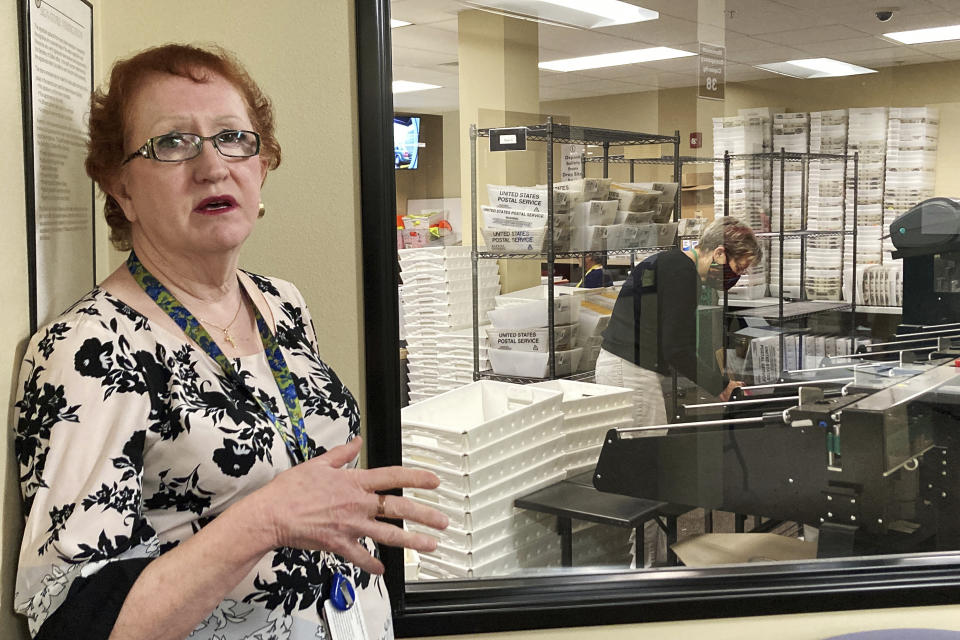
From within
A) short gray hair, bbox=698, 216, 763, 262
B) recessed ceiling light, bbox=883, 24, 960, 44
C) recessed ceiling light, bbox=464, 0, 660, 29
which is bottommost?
short gray hair, bbox=698, 216, 763, 262

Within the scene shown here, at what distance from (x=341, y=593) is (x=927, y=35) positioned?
83.7 inches

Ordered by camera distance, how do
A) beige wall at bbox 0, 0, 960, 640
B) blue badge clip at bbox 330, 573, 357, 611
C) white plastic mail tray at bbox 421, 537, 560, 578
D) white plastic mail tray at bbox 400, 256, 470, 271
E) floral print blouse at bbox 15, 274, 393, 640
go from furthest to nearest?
white plastic mail tray at bbox 421, 537, 560, 578, white plastic mail tray at bbox 400, 256, 470, 271, beige wall at bbox 0, 0, 960, 640, blue badge clip at bbox 330, 573, 357, 611, floral print blouse at bbox 15, 274, 393, 640

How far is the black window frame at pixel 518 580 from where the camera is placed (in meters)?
1.92

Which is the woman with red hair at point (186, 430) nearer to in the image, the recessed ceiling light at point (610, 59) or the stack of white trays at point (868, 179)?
the recessed ceiling light at point (610, 59)

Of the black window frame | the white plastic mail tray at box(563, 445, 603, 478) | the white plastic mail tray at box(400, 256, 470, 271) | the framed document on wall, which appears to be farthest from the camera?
the white plastic mail tray at box(563, 445, 603, 478)

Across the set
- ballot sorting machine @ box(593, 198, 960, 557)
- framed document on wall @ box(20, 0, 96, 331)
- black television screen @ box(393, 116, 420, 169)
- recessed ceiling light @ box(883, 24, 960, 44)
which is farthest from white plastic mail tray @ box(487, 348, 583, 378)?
recessed ceiling light @ box(883, 24, 960, 44)

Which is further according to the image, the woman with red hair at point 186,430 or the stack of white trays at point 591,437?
the stack of white trays at point 591,437

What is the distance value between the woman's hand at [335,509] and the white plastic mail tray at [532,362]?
3.59 ft

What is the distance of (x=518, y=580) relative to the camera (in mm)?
2160

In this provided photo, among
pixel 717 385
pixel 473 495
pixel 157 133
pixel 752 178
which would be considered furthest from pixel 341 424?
pixel 752 178

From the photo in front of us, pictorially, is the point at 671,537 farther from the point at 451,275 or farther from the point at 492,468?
the point at 451,275

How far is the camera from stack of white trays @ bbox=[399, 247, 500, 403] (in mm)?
2061

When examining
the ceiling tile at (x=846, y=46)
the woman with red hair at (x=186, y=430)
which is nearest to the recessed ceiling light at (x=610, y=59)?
the ceiling tile at (x=846, y=46)

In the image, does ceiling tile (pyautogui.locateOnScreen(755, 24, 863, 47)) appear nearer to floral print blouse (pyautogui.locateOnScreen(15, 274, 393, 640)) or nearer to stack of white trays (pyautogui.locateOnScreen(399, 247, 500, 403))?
stack of white trays (pyautogui.locateOnScreen(399, 247, 500, 403))
